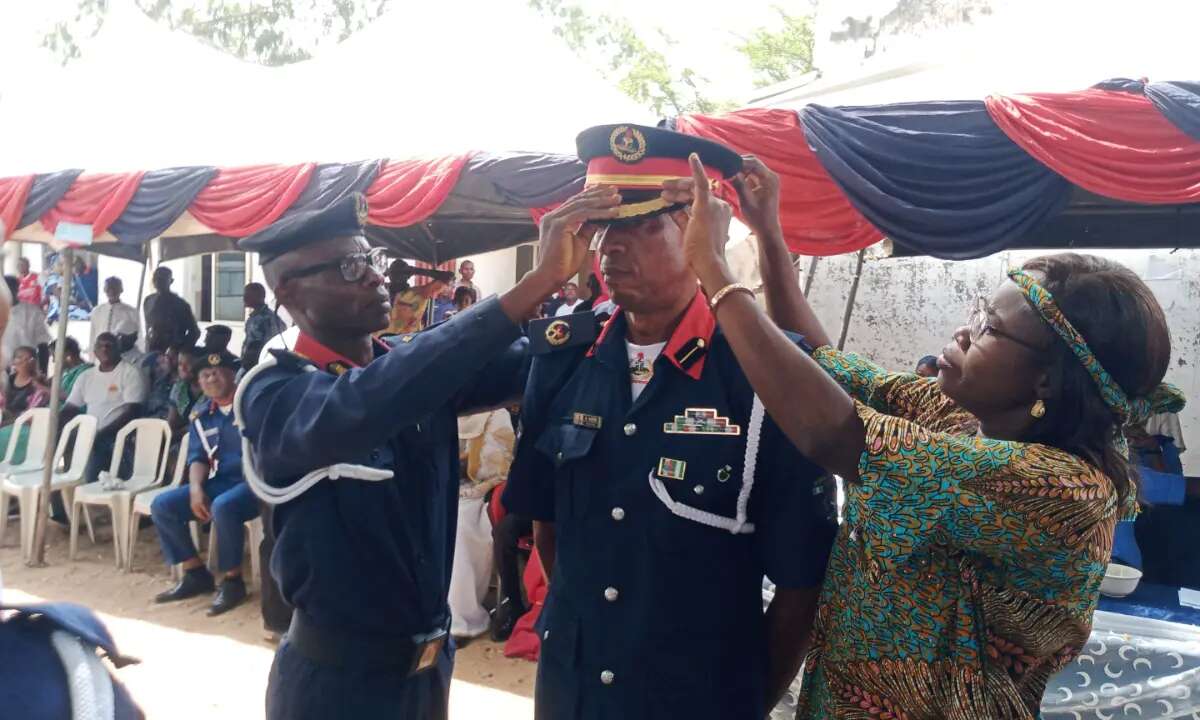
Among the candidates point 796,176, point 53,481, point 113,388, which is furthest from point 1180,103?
point 113,388

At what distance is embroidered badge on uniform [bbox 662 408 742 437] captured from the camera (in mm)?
1812

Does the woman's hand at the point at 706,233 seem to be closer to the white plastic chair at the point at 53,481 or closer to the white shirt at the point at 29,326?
the white plastic chair at the point at 53,481

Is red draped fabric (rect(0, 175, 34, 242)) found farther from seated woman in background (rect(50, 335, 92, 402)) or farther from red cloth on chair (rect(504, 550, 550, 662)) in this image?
red cloth on chair (rect(504, 550, 550, 662))

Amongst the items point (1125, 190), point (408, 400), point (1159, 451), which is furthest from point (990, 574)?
point (1159, 451)

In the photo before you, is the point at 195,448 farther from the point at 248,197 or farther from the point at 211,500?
the point at 248,197

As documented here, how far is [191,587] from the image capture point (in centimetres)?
604

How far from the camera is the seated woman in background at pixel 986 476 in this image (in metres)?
1.39

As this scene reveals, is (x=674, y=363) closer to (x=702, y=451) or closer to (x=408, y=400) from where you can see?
(x=702, y=451)

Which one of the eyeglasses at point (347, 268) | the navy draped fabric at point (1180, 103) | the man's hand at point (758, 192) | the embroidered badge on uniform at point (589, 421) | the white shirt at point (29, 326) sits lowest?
the white shirt at point (29, 326)

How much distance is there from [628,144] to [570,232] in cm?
33

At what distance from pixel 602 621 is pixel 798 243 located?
11.3 ft

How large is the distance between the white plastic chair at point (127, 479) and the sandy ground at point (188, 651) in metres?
0.29

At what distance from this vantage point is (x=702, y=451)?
181 centimetres

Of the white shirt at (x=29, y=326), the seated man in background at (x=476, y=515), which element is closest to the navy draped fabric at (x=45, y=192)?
the white shirt at (x=29, y=326)
